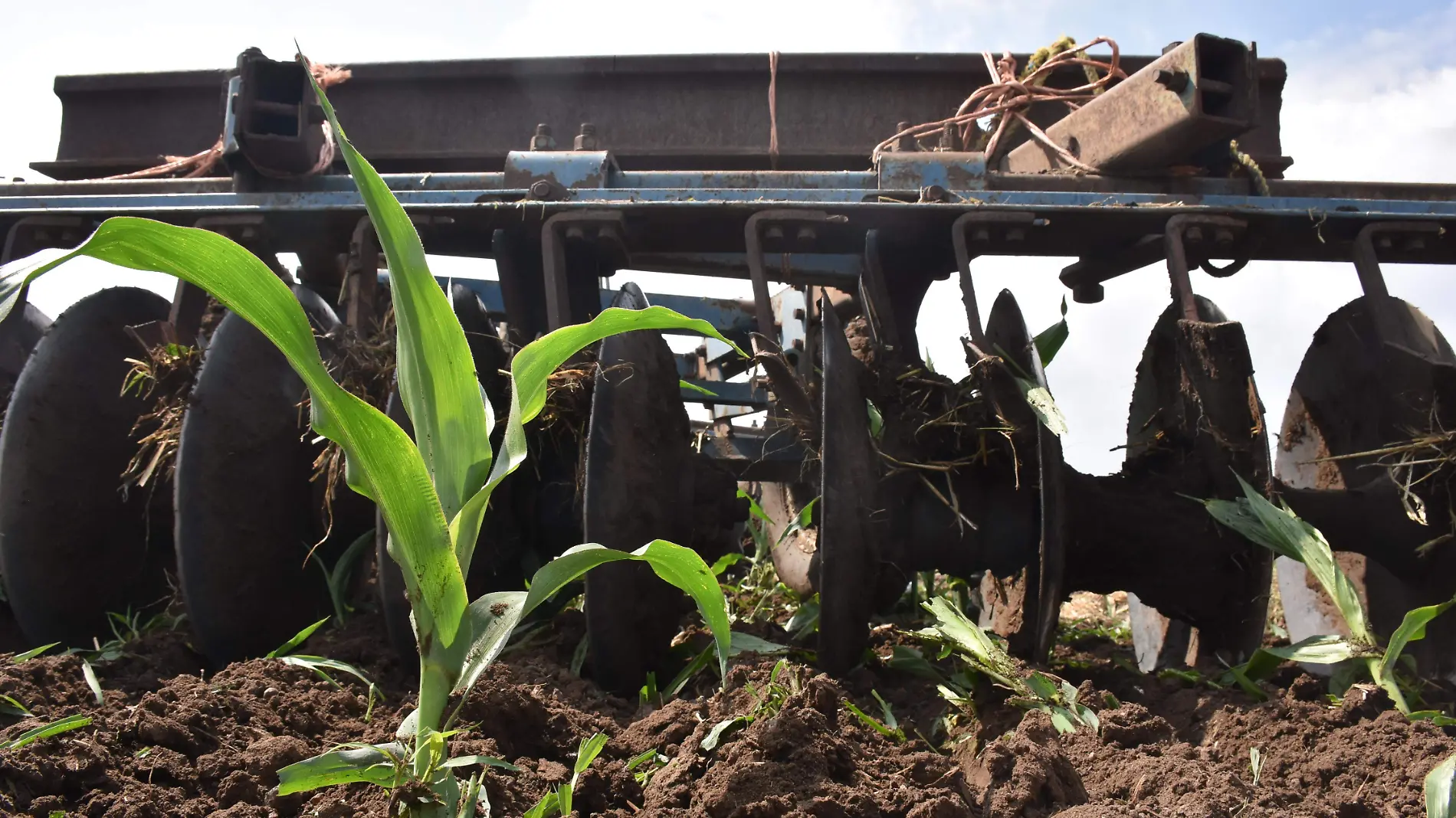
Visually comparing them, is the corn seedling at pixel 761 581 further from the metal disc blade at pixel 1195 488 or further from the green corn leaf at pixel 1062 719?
the green corn leaf at pixel 1062 719

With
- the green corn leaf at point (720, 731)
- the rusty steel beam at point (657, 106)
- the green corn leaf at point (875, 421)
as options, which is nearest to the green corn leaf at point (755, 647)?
the green corn leaf at point (875, 421)

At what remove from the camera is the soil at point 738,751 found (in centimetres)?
167

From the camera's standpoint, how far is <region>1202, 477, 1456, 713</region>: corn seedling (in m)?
2.32

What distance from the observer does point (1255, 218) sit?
291 cm

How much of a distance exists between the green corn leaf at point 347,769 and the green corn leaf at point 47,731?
48cm

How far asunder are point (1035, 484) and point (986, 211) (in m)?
0.62

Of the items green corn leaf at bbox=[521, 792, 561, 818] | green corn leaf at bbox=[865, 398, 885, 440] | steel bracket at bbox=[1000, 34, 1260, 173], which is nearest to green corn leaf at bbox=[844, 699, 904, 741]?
green corn leaf at bbox=[521, 792, 561, 818]

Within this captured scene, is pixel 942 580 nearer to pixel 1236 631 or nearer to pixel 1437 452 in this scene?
pixel 1236 631

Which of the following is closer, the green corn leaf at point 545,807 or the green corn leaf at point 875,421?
the green corn leaf at point 545,807

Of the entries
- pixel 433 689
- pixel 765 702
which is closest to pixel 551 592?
pixel 433 689

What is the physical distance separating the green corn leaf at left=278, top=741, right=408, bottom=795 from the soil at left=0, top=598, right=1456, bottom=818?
3.9 inches

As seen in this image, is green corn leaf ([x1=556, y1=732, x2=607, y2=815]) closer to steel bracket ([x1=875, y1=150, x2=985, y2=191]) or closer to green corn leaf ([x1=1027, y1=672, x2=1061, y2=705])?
green corn leaf ([x1=1027, y1=672, x2=1061, y2=705])

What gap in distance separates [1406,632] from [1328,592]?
Result: 0.22 meters

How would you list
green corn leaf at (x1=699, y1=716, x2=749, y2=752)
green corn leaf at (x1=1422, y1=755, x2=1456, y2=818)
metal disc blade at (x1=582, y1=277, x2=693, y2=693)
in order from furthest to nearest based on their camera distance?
metal disc blade at (x1=582, y1=277, x2=693, y2=693), green corn leaf at (x1=699, y1=716, x2=749, y2=752), green corn leaf at (x1=1422, y1=755, x2=1456, y2=818)
